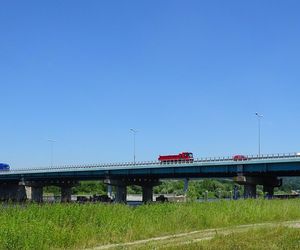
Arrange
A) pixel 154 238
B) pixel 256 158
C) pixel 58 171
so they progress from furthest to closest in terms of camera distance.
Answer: pixel 58 171 → pixel 256 158 → pixel 154 238

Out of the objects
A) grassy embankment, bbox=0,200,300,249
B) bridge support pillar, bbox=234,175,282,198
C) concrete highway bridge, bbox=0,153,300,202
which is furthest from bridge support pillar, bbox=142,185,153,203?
grassy embankment, bbox=0,200,300,249

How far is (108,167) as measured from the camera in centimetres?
11025

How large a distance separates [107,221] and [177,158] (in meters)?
79.5

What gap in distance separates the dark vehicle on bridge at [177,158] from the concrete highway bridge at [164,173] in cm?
177

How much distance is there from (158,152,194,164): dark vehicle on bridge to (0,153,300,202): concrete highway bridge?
1.77 m

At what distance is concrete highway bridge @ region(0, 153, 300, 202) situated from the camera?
83.4 m

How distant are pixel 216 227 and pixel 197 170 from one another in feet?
228

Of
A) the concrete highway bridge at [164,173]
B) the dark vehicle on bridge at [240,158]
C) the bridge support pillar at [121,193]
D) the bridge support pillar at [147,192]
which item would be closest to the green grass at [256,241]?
the concrete highway bridge at [164,173]

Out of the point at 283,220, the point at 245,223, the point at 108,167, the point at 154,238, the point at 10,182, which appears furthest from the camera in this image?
the point at 10,182

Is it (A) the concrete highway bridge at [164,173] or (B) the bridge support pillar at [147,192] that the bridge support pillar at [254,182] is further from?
(B) the bridge support pillar at [147,192]

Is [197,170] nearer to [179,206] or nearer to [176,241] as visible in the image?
[179,206]

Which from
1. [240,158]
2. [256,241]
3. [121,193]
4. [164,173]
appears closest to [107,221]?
[256,241]

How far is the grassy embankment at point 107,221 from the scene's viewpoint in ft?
59.9

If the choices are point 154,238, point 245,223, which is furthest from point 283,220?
point 154,238
